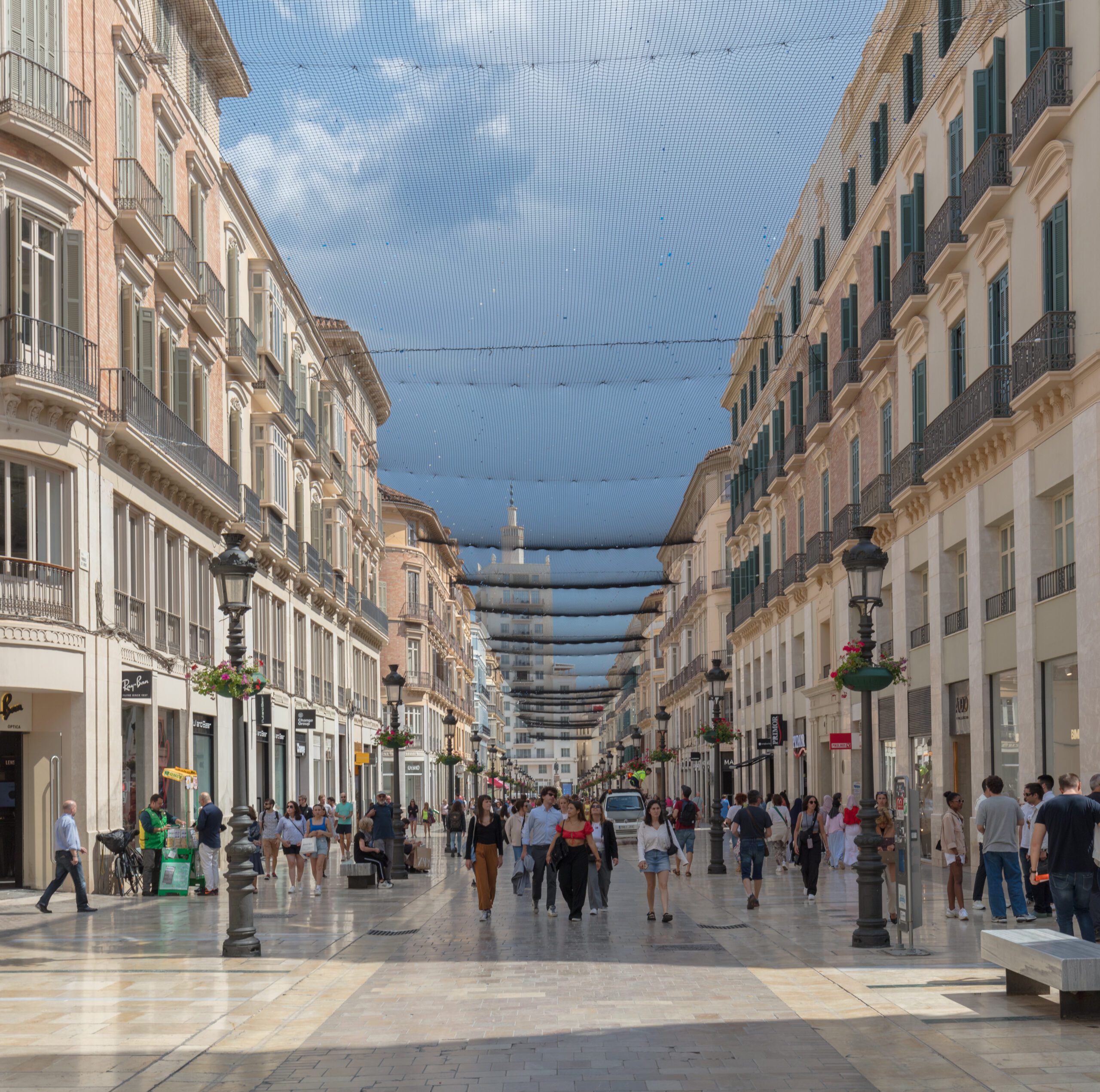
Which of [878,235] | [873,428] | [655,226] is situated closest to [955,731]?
[873,428]

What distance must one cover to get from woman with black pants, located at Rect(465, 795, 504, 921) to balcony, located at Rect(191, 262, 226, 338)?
16097 mm

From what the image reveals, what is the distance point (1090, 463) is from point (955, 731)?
9198 millimetres

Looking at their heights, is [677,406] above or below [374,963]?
above

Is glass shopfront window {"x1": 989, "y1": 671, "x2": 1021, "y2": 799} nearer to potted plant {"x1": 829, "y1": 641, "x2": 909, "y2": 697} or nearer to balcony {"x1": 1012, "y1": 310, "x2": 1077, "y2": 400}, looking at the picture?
potted plant {"x1": 829, "y1": 641, "x2": 909, "y2": 697}

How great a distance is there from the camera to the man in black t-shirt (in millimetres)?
13406

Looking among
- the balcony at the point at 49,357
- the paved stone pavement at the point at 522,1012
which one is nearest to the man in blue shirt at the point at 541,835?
the paved stone pavement at the point at 522,1012

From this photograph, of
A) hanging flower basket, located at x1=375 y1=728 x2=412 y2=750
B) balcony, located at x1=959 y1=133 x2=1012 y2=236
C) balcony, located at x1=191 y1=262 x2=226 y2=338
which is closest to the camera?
balcony, located at x1=959 y1=133 x2=1012 y2=236

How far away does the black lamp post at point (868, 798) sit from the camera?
1536cm

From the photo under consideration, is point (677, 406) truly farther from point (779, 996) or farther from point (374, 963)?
point (779, 996)

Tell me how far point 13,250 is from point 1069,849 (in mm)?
17496

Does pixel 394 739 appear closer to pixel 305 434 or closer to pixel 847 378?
pixel 847 378

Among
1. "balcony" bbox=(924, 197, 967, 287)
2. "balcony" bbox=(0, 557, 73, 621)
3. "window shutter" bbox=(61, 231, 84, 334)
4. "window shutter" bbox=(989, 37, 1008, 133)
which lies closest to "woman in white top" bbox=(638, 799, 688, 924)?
"balcony" bbox=(0, 557, 73, 621)

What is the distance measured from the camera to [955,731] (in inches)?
1115

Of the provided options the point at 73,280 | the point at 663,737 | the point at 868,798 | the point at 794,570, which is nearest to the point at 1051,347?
the point at 868,798
